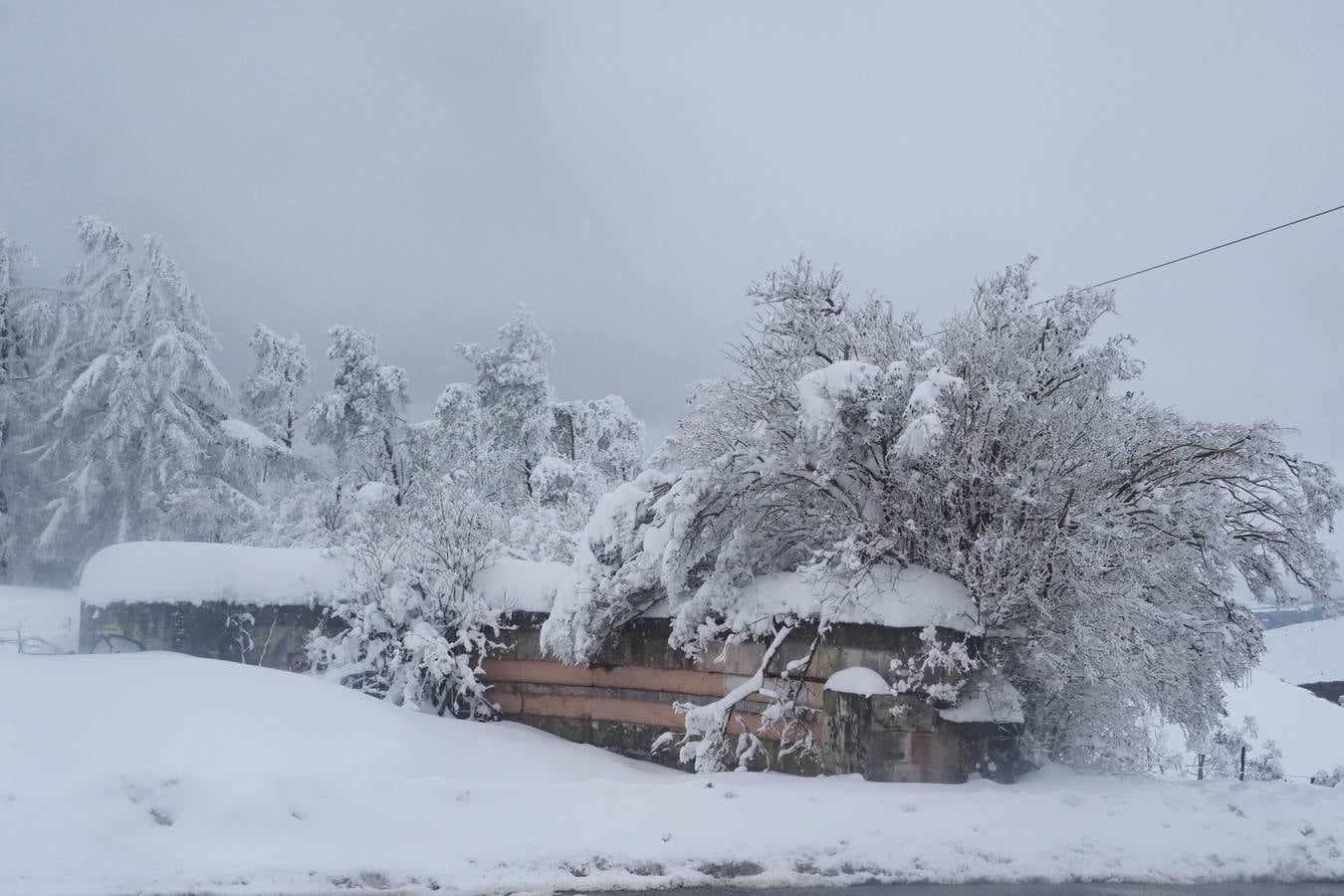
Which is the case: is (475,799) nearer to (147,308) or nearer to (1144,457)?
(1144,457)

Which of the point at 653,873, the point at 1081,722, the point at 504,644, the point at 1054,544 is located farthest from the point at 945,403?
the point at 504,644

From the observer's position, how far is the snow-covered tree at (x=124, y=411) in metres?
23.2

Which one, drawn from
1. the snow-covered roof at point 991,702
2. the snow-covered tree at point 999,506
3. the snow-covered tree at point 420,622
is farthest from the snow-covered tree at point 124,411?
the snow-covered roof at point 991,702

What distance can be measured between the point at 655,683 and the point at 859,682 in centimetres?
232

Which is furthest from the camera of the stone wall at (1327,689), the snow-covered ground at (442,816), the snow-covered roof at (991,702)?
the stone wall at (1327,689)

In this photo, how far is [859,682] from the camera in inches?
305

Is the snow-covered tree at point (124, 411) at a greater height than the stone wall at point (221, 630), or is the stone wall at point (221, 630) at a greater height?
the snow-covered tree at point (124, 411)

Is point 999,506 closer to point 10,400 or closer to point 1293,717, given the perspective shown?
point 10,400

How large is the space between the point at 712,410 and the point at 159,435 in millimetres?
18806

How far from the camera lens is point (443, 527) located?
35.4 ft

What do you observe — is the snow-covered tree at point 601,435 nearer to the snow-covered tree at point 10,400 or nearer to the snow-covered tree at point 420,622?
the snow-covered tree at point 10,400

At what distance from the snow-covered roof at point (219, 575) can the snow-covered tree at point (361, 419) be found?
14.5m

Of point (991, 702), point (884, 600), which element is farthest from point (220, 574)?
point (991, 702)

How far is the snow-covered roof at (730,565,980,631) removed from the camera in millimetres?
7828
